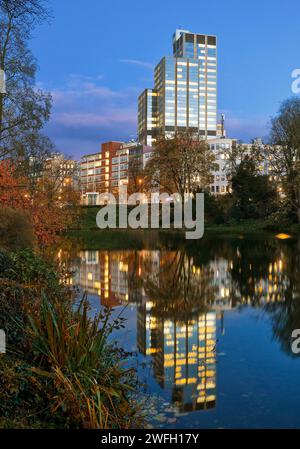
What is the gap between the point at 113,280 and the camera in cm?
1778

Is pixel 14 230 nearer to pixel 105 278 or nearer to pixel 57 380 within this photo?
pixel 105 278

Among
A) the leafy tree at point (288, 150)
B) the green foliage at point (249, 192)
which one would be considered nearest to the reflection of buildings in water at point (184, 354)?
the leafy tree at point (288, 150)

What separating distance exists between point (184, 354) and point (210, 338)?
129cm

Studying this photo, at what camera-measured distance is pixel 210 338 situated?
9.91m

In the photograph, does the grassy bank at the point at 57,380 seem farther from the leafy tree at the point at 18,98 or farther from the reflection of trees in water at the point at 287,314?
the leafy tree at the point at 18,98

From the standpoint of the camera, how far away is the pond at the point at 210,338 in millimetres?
6406

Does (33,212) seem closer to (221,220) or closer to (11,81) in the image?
(11,81)

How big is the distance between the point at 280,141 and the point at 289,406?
160 feet

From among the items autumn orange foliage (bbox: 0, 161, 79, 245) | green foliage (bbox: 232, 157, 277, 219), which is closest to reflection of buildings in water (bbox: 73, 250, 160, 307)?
autumn orange foliage (bbox: 0, 161, 79, 245)

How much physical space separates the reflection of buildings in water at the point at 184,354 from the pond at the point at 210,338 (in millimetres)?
16

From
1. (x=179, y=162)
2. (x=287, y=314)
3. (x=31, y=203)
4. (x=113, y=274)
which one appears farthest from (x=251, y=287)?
(x=179, y=162)

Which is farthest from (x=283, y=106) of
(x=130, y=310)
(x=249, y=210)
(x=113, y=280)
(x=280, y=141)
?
(x=130, y=310)

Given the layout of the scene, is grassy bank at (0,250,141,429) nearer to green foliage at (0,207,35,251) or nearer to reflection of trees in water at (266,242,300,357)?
reflection of trees in water at (266,242,300,357)

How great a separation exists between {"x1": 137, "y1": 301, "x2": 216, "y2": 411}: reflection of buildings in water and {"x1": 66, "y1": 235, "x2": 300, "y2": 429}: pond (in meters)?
0.02
